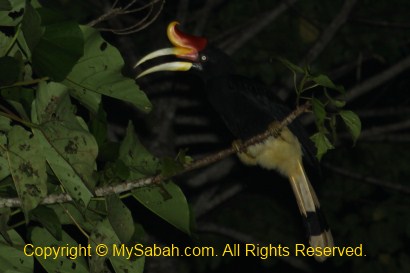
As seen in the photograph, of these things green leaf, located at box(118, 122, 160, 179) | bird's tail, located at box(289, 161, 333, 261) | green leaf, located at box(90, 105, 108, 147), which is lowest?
bird's tail, located at box(289, 161, 333, 261)

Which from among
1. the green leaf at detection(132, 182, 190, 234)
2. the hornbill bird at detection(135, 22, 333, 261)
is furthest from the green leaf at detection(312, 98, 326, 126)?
the hornbill bird at detection(135, 22, 333, 261)

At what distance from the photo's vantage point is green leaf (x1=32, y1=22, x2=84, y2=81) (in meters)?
2.21

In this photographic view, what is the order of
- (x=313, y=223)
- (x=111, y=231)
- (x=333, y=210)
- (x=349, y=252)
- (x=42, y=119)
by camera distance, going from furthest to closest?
1. (x=333, y=210)
2. (x=349, y=252)
3. (x=313, y=223)
4. (x=111, y=231)
5. (x=42, y=119)

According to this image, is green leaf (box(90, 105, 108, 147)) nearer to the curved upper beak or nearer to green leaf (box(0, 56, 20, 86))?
green leaf (box(0, 56, 20, 86))

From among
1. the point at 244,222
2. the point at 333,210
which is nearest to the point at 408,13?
the point at 333,210

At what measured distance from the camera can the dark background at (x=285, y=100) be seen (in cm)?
504

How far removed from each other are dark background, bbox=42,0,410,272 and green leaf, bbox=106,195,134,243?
2409 mm

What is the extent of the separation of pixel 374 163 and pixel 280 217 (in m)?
0.80

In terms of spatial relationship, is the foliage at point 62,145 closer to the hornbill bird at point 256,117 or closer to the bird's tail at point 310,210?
the bird's tail at point 310,210

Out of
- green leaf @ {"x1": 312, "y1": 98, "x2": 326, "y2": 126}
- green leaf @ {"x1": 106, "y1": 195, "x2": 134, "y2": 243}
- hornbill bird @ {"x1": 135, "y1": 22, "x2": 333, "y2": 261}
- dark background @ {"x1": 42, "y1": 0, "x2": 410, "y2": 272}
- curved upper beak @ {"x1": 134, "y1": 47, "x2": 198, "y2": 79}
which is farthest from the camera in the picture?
dark background @ {"x1": 42, "y1": 0, "x2": 410, "y2": 272}

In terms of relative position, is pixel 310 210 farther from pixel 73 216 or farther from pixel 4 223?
pixel 4 223

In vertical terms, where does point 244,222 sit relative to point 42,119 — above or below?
below

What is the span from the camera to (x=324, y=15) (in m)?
5.71

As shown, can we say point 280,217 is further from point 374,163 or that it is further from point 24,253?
point 24,253
